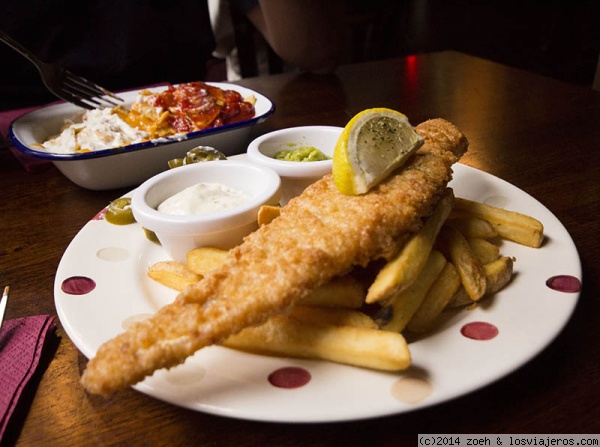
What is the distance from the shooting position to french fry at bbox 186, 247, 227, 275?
143 centimetres

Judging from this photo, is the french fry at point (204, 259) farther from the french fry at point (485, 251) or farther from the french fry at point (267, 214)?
the french fry at point (485, 251)

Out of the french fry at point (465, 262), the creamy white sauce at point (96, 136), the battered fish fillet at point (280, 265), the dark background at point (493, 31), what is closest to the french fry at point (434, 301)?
the french fry at point (465, 262)

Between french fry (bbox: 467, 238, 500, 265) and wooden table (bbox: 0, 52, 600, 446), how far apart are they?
0.26 meters

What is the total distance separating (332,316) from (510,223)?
69 centimetres

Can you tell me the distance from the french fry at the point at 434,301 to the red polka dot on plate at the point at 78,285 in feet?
2.84

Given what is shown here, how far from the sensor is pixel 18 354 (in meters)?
1.30

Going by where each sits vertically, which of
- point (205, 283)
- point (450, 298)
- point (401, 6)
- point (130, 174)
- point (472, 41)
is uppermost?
point (205, 283)

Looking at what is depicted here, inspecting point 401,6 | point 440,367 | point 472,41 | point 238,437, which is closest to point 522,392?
point 440,367

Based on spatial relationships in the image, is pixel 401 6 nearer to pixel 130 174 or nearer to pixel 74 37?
pixel 74 37

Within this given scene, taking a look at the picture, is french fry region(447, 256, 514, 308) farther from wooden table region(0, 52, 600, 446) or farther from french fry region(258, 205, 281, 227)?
french fry region(258, 205, 281, 227)

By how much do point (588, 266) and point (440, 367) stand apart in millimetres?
783

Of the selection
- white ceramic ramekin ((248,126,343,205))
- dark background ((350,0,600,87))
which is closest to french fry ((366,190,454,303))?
white ceramic ramekin ((248,126,343,205))

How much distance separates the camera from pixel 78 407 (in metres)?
1.17

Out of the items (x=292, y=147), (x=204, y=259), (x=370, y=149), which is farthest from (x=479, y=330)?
(x=292, y=147)
